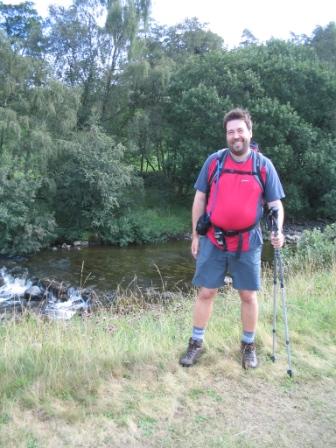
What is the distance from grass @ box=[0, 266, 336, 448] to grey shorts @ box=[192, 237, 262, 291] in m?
0.68

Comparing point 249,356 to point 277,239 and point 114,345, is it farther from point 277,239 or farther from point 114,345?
point 114,345

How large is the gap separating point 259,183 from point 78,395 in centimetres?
210

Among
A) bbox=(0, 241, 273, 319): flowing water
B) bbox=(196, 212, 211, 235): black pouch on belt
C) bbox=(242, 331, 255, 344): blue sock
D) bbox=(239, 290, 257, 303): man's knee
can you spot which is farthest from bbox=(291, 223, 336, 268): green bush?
bbox=(196, 212, 211, 235): black pouch on belt

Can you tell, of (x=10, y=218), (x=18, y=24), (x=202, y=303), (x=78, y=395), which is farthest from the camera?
(x=18, y=24)

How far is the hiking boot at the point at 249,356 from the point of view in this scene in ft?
12.1

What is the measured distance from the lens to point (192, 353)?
12.3ft

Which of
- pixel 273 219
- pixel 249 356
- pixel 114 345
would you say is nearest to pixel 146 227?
pixel 114 345

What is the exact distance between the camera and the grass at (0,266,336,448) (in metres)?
2.80

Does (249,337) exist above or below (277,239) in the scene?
below

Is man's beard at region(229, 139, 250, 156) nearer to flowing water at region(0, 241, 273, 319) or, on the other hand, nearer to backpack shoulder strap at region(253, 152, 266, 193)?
backpack shoulder strap at region(253, 152, 266, 193)

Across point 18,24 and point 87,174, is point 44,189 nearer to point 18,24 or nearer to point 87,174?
point 87,174

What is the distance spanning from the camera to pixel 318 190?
24.9 metres

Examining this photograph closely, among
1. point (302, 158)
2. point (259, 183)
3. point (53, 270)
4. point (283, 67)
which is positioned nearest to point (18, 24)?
point (283, 67)

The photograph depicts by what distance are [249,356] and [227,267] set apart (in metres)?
0.79
